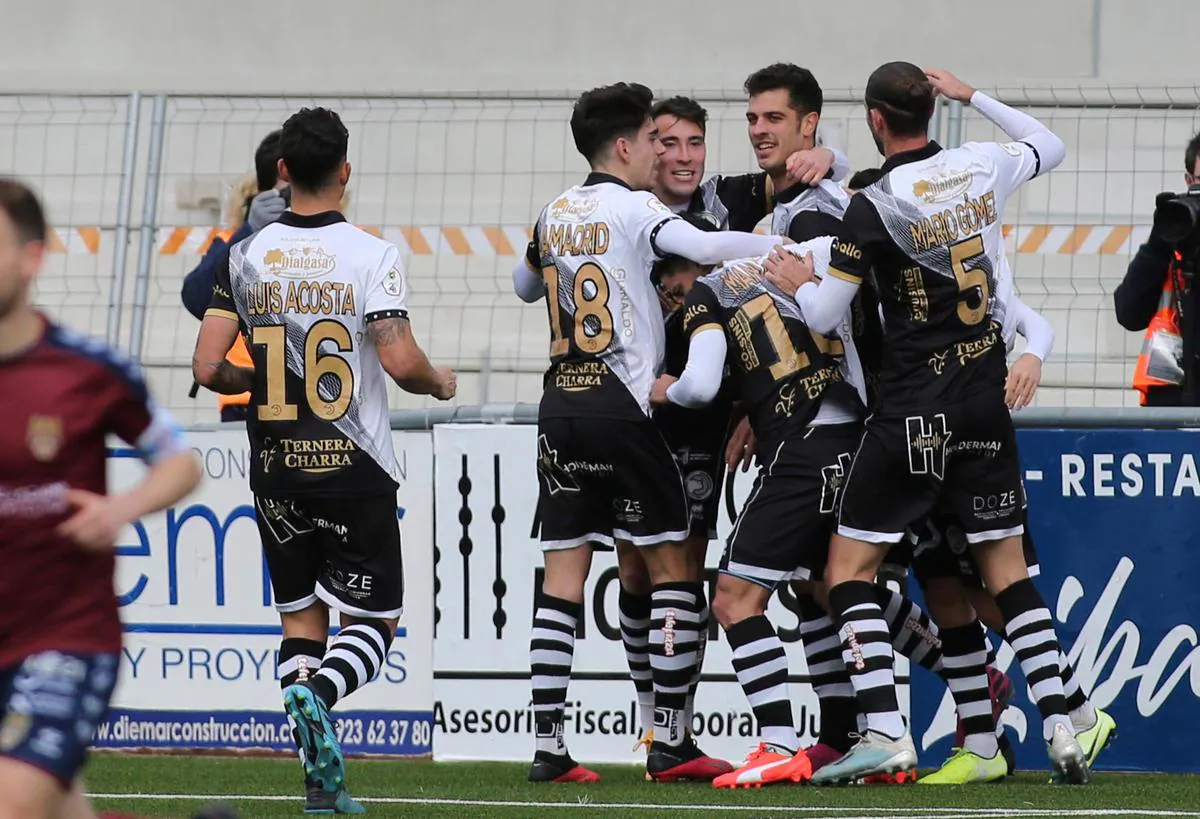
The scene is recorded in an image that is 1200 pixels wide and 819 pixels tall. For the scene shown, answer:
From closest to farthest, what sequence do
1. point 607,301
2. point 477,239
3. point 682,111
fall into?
point 607,301, point 682,111, point 477,239

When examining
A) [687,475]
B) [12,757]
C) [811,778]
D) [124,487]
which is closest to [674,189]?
[687,475]

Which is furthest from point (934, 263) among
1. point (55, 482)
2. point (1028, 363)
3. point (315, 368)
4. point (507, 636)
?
point (55, 482)

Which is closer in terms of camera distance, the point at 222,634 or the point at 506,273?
the point at 222,634

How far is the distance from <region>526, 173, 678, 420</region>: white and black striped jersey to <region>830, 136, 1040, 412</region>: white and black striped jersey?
751 millimetres

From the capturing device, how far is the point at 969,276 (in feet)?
22.3

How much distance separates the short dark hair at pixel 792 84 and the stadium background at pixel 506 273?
5.02 feet

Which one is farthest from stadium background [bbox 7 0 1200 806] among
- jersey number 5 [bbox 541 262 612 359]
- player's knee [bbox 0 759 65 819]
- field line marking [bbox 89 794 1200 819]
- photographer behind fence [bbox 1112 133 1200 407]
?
player's knee [bbox 0 759 65 819]

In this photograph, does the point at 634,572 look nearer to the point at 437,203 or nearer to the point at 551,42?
the point at 437,203

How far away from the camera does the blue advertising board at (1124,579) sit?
7793 mm

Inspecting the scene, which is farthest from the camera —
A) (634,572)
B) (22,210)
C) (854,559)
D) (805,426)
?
(634,572)

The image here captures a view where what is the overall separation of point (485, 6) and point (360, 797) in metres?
8.79

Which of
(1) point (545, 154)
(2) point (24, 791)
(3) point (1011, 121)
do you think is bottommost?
(2) point (24, 791)

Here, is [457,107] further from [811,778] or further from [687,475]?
[811,778]

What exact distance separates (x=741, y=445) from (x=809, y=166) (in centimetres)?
99
